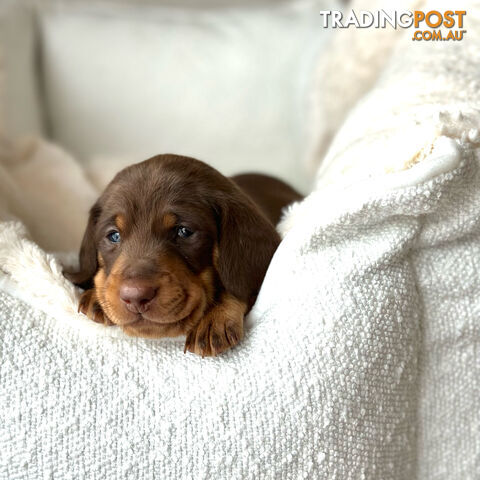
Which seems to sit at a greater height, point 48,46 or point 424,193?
point 424,193

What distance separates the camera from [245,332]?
1.82m

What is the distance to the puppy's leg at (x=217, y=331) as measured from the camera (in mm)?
1718

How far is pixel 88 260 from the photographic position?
2020 mm

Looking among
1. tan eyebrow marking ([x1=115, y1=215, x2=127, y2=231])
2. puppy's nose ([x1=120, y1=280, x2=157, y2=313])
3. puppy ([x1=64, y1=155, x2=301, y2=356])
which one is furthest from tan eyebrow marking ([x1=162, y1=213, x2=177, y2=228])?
puppy's nose ([x1=120, y1=280, x2=157, y2=313])

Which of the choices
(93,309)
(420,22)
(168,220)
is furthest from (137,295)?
(420,22)

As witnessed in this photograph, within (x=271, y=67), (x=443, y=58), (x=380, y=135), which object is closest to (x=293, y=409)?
(x=380, y=135)

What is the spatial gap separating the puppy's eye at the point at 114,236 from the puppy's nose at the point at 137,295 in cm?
28

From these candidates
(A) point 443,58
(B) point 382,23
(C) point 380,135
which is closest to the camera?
(C) point 380,135

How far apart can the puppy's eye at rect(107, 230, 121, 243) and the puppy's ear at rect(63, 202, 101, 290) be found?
8 centimetres

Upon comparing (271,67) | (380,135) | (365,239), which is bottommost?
(271,67)

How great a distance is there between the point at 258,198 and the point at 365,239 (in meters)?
0.84

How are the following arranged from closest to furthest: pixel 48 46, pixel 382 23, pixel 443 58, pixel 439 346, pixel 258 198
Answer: pixel 439 346 < pixel 443 58 < pixel 258 198 < pixel 382 23 < pixel 48 46

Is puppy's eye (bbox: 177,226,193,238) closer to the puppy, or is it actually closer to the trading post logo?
the puppy

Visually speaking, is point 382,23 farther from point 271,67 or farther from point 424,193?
point 424,193
